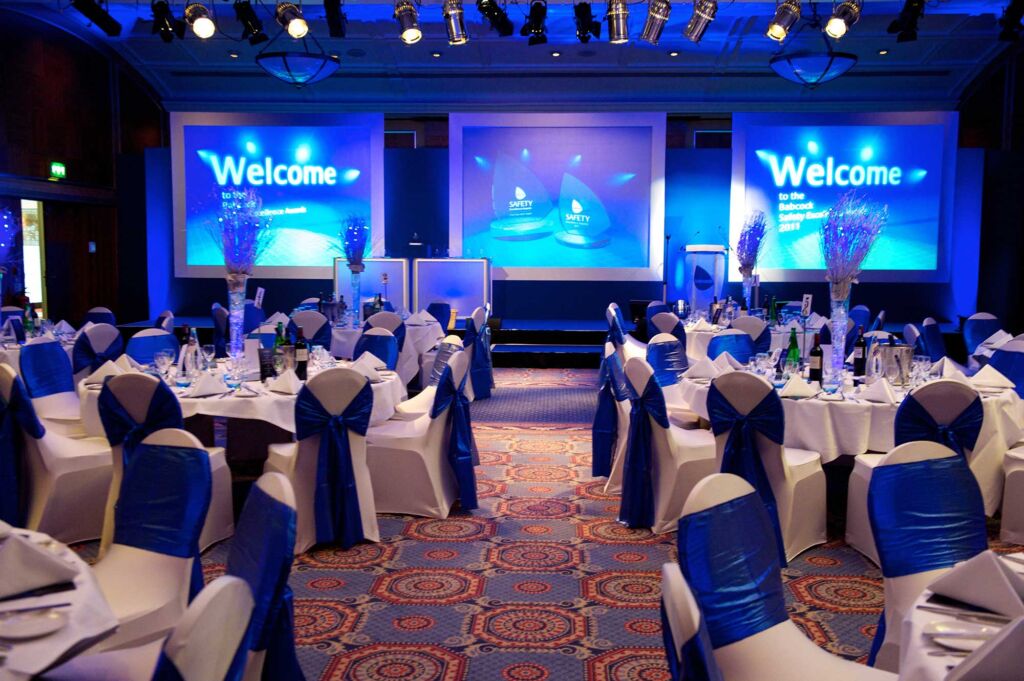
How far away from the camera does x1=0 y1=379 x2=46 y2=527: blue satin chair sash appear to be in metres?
4.18

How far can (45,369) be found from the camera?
5.67 meters

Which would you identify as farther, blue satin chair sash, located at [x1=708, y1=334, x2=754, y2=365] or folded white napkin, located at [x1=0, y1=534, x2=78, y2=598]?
blue satin chair sash, located at [x1=708, y1=334, x2=754, y2=365]

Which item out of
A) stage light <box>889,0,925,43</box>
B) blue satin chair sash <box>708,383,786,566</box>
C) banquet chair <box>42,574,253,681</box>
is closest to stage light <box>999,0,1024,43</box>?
stage light <box>889,0,925,43</box>

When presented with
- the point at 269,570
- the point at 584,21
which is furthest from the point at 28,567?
the point at 584,21

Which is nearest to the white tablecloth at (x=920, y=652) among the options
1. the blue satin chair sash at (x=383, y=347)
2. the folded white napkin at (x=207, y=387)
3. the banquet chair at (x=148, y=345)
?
the folded white napkin at (x=207, y=387)

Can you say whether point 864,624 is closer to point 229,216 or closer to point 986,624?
point 986,624

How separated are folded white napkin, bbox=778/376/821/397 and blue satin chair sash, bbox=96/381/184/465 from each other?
2.84m

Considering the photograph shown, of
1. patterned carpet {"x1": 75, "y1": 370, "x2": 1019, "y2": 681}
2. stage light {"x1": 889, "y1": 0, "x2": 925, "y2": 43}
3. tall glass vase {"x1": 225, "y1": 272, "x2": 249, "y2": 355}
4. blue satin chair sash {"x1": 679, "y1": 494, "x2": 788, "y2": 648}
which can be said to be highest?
stage light {"x1": 889, "y1": 0, "x2": 925, "y2": 43}

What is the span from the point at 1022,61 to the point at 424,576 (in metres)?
11.7

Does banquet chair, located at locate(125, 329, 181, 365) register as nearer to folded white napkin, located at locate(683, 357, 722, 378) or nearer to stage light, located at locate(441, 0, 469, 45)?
folded white napkin, located at locate(683, 357, 722, 378)

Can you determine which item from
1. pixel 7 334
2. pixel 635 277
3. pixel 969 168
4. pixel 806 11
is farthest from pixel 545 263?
pixel 7 334

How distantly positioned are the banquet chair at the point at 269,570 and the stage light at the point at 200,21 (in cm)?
770

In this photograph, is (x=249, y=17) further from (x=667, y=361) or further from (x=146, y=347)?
(x=667, y=361)

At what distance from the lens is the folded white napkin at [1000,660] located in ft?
4.32
